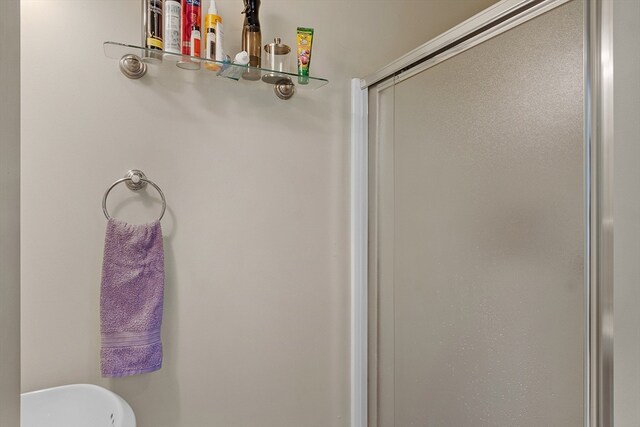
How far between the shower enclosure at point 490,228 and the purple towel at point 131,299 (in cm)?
72

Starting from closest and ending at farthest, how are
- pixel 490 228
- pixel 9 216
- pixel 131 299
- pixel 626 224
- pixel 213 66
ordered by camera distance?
pixel 9 216 < pixel 626 224 < pixel 490 228 < pixel 131 299 < pixel 213 66

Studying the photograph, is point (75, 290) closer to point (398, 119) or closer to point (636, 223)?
point (398, 119)

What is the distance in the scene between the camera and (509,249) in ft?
3.16

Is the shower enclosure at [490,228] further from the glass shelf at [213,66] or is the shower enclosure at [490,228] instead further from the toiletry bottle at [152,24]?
the toiletry bottle at [152,24]

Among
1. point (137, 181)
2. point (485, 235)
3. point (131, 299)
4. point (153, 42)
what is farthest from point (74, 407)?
point (485, 235)

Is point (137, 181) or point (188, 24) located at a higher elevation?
point (188, 24)

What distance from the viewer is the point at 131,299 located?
112cm

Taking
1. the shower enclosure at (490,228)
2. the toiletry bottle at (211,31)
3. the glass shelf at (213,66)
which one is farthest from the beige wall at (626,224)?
the toiletry bottle at (211,31)

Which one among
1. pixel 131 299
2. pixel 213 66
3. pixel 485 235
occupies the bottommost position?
pixel 131 299

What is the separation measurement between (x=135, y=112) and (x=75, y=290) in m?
0.52

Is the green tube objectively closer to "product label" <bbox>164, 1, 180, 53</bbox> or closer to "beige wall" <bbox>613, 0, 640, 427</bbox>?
"product label" <bbox>164, 1, 180, 53</bbox>

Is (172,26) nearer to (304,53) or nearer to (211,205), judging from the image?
(304,53)

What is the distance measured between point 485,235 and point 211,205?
0.79 meters

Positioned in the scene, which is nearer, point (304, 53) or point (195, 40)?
point (195, 40)
